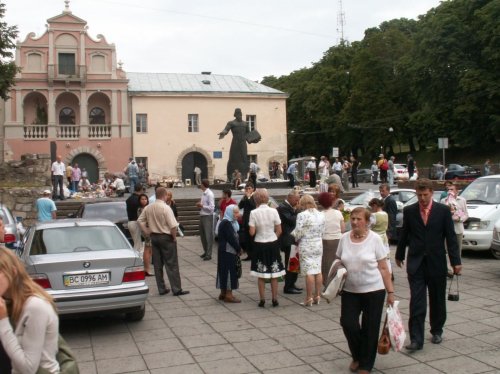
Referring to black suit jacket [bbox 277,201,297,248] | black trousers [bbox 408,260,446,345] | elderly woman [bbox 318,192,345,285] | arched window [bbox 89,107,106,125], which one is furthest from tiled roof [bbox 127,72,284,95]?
black trousers [bbox 408,260,446,345]

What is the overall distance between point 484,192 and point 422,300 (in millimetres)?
9602

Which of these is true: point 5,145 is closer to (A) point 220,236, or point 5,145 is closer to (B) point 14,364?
(A) point 220,236

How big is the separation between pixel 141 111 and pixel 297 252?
40899mm

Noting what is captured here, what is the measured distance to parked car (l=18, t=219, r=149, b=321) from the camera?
24.9ft

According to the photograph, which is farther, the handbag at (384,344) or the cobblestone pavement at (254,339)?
the cobblestone pavement at (254,339)

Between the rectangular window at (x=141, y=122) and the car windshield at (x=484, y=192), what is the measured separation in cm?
3641

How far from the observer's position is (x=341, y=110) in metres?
65.4

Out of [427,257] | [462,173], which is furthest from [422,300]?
[462,173]

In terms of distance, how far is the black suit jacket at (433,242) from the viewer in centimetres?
687

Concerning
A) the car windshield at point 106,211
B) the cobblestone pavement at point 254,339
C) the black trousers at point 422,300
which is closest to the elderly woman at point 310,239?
the cobblestone pavement at point 254,339

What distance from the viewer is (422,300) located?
22.3ft

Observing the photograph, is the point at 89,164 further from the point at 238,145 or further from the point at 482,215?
the point at 482,215

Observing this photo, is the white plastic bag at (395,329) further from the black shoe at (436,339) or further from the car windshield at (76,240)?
the car windshield at (76,240)

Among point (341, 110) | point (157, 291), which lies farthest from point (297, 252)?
point (341, 110)
